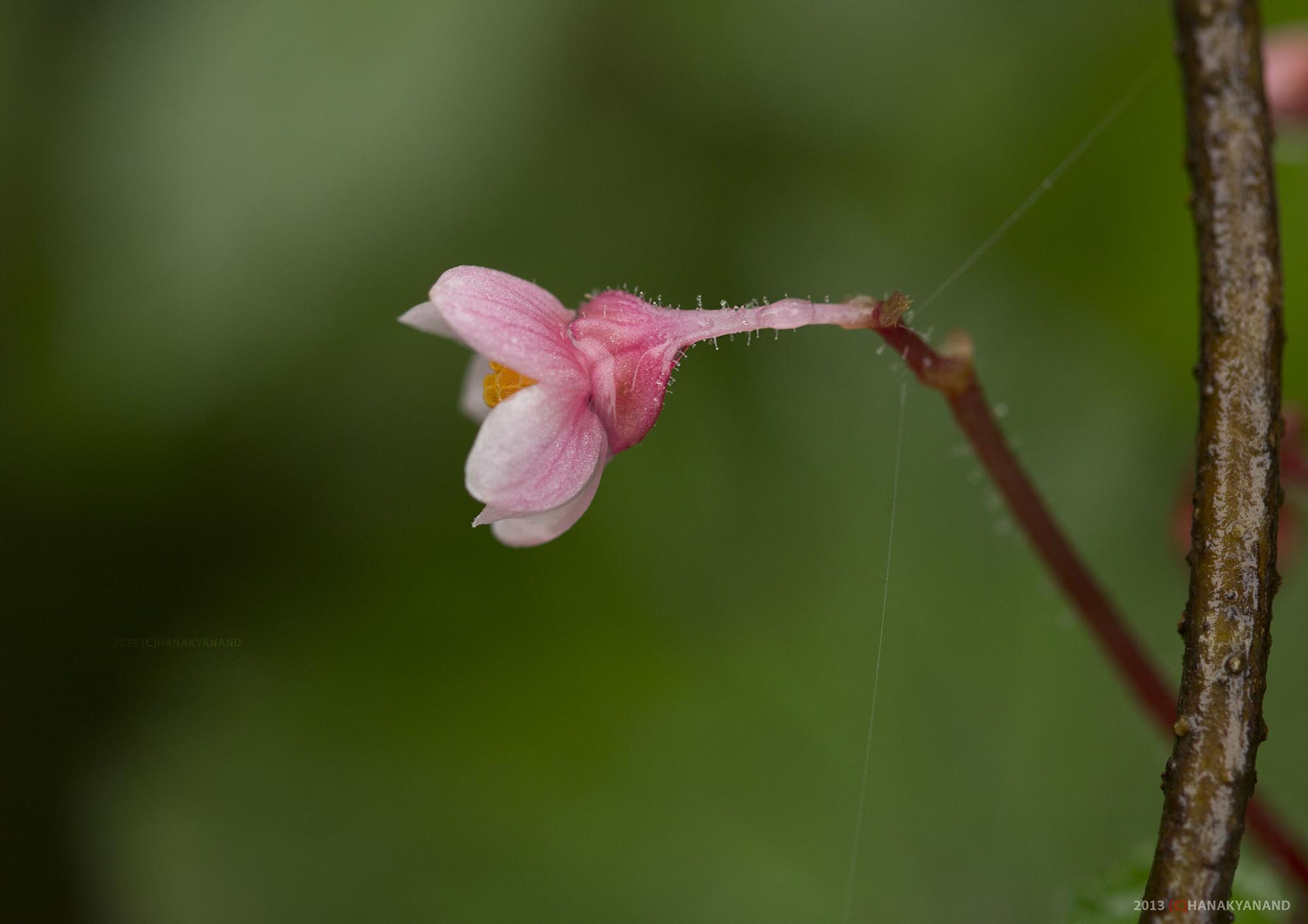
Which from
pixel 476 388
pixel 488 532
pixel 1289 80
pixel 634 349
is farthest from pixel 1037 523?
pixel 488 532

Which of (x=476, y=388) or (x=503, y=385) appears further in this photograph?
(x=476, y=388)

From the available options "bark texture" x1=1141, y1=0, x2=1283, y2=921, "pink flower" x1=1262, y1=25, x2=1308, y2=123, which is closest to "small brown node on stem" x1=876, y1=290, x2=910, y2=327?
"bark texture" x1=1141, y1=0, x2=1283, y2=921

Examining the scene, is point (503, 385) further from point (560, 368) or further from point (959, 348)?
point (959, 348)

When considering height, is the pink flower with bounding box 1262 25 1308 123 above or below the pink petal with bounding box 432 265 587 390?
above

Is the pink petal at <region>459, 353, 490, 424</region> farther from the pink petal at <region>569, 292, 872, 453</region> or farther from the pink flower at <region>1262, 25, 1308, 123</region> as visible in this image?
the pink flower at <region>1262, 25, 1308, 123</region>

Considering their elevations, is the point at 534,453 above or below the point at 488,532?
below
